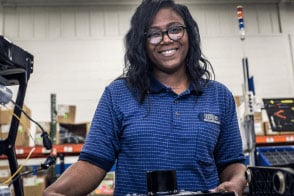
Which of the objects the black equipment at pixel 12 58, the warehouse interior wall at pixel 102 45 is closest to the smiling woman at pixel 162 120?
the black equipment at pixel 12 58

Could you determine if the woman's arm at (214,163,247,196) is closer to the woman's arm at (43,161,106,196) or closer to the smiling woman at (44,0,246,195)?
the smiling woman at (44,0,246,195)

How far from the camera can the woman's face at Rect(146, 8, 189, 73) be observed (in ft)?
3.91

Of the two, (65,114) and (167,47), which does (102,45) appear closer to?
(65,114)

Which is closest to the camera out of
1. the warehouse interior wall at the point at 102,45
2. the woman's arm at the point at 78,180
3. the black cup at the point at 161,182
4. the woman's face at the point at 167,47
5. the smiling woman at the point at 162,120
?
the black cup at the point at 161,182

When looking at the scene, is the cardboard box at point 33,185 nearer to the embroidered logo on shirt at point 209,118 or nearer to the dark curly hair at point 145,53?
the dark curly hair at point 145,53

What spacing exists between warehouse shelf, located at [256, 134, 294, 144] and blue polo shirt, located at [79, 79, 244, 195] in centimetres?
272

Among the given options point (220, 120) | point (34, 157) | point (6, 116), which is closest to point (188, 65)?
point (220, 120)

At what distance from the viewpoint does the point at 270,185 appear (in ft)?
1.84

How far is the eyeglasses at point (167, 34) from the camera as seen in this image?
3.92ft

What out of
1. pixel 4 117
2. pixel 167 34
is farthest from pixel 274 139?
pixel 167 34

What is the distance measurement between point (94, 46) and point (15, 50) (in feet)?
10.7

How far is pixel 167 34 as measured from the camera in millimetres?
1196

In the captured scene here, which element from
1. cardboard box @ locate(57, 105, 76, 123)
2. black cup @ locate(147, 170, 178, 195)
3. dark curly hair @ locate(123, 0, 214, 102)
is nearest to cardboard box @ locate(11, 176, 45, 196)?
cardboard box @ locate(57, 105, 76, 123)

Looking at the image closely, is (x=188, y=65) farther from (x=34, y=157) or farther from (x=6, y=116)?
(x=34, y=157)
